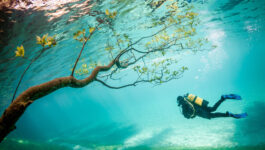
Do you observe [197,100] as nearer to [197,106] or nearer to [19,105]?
[197,106]

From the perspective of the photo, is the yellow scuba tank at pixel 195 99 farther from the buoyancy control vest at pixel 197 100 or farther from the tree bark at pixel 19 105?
the tree bark at pixel 19 105

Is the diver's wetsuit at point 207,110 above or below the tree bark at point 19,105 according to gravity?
below

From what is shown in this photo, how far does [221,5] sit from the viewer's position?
15.1 meters

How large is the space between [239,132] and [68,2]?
1993 centimetres

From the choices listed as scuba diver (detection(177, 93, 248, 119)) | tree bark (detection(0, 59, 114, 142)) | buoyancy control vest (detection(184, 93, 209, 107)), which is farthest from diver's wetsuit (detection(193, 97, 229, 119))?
tree bark (detection(0, 59, 114, 142))

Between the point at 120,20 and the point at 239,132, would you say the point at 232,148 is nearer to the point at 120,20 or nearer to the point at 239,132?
the point at 239,132

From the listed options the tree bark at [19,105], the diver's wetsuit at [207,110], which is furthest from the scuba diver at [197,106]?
the tree bark at [19,105]

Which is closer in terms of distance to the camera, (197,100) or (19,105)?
(19,105)

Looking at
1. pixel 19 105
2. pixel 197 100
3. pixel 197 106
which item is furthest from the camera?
pixel 197 106

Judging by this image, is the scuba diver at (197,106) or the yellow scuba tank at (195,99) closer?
the scuba diver at (197,106)

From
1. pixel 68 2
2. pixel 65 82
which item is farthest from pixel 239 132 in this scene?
pixel 68 2

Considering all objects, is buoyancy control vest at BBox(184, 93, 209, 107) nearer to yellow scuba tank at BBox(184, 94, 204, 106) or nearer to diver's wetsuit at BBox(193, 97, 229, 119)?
yellow scuba tank at BBox(184, 94, 204, 106)

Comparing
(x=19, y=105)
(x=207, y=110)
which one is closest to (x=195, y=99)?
(x=207, y=110)

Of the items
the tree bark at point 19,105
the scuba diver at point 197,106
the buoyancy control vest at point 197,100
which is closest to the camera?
the tree bark at point 19,105
